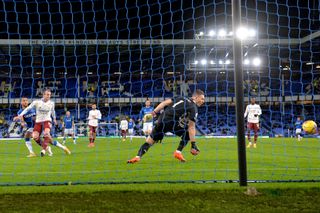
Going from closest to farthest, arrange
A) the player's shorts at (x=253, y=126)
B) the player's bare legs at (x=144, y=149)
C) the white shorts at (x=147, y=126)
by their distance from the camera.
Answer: the player's bare legs at (x=144, y=149) → the player's shorts at (x=253, y=126) → the white shorts at (x=147, y=126)

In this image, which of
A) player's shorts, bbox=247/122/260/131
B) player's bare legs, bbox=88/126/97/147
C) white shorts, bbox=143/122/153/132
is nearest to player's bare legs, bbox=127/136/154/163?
player's shorts, bbox=247/122/260/131

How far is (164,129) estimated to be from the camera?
27.1 feet

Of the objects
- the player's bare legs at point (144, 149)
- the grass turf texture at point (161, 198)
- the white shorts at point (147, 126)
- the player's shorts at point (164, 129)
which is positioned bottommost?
the grass turf texture at point (161, 198)

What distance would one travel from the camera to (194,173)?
6512mm

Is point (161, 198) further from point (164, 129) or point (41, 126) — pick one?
point (41, 126)

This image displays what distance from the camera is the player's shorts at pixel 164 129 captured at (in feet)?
26.2

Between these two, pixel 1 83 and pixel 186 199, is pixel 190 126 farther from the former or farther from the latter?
pixel 1 83

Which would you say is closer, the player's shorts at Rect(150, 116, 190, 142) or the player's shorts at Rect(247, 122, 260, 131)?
the player's shorts at Rect(150, 116, 190, 142)

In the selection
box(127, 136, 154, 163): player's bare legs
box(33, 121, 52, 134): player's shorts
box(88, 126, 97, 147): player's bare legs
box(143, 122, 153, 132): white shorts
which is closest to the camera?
box(127, 136, 154, 163): player's bare legs

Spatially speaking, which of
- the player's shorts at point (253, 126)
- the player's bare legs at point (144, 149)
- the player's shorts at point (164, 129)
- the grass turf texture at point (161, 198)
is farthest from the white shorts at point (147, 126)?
the grass turf texture at point (161, 198)

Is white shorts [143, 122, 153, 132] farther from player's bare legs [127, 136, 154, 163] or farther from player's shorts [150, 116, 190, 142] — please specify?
player's bare legs [127, 136, 154, 163]

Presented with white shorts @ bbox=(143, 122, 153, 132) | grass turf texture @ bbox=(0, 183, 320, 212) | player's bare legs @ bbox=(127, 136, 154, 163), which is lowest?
grass turf texture @ bbox=(0, 183, 320, 212)

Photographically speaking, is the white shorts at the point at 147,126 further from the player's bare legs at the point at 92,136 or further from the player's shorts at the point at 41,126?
the player's shorts at the point at 41,126

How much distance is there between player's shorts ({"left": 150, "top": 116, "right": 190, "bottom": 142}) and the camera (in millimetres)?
7988
